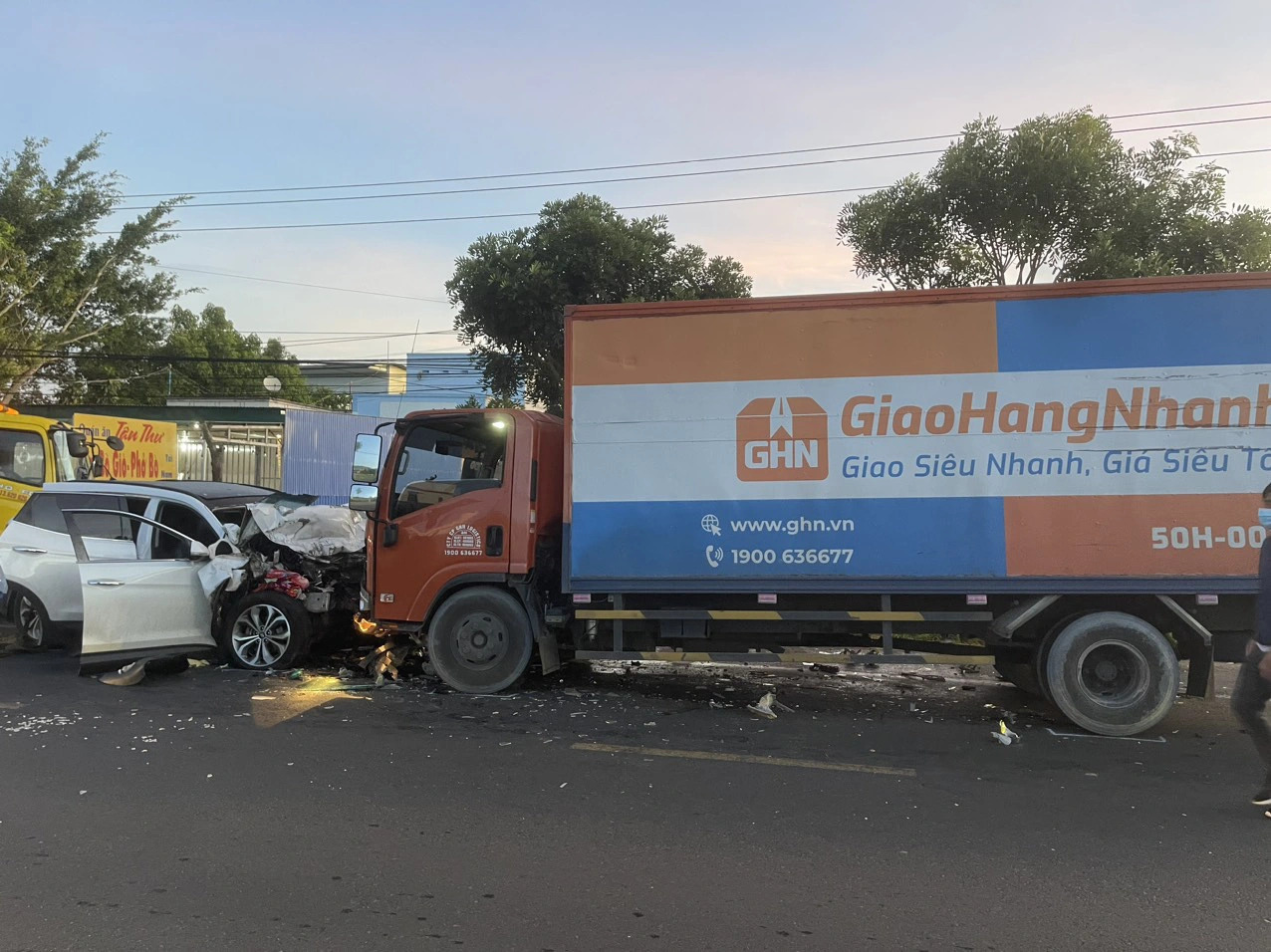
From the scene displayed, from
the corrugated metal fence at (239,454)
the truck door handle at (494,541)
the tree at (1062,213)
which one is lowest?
the truck door handle at (494,541)

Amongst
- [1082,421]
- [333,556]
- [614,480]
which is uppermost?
[1082,421]

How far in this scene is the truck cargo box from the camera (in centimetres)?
586

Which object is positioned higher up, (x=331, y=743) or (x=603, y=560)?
(x=603, y=560)

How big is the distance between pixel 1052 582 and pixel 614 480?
3.20 meters

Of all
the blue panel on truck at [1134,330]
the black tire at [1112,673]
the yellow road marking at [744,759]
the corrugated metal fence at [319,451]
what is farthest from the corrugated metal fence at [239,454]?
the black tire at [1112,673]

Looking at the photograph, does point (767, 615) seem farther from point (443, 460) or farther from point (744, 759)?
point (443, 460)

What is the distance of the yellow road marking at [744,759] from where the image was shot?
5266 millimetres

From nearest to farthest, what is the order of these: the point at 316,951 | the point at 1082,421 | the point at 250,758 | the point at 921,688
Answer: the point at 316,951 → the point at 250,758 → the point at 1082,421 → the point at 921,688

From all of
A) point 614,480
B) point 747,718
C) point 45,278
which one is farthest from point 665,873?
point 45,278

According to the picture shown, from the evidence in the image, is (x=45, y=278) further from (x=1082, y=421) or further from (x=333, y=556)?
(x=1082, y=421)

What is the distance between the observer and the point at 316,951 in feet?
10.5

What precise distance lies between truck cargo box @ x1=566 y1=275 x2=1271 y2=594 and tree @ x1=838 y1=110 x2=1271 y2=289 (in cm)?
487

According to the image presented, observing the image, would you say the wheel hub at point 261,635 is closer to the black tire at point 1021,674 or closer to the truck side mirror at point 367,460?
the truck side mirror at point 367,460

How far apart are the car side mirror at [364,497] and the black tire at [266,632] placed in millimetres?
1640
